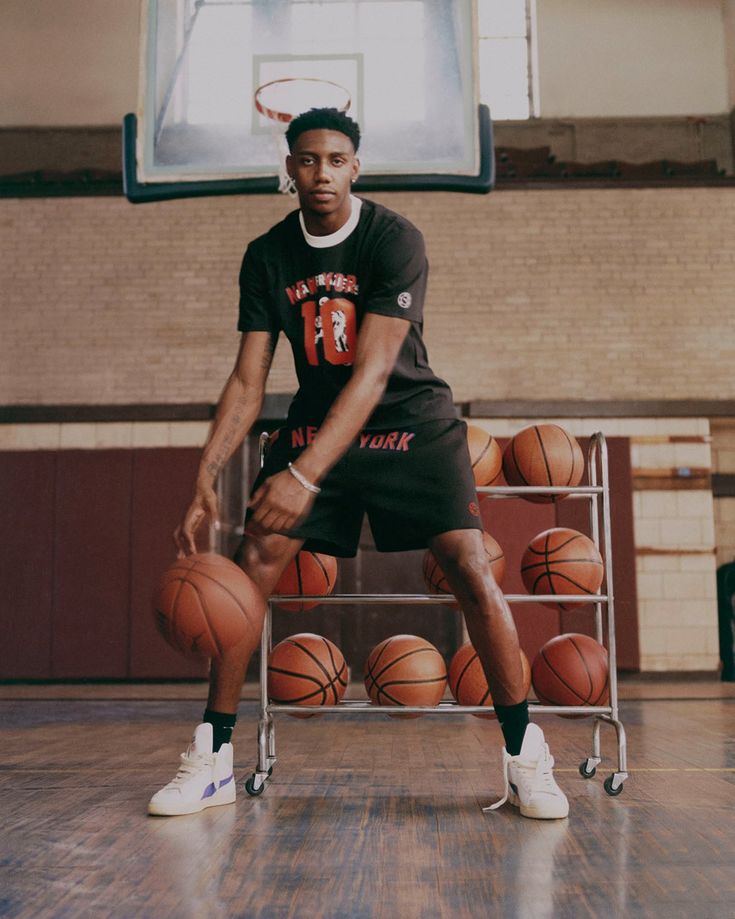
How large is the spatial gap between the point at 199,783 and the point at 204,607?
1.70ft

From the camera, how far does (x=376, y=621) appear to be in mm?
8336

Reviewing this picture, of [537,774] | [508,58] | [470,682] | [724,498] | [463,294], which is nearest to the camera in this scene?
[537,774]

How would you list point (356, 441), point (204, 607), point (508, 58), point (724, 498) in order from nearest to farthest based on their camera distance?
point (204, 607), point (356, 441), point (724, 498), point (508, 58)

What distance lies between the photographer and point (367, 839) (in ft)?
7.01

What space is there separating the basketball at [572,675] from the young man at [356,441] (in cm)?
61

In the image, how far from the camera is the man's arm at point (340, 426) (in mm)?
2170

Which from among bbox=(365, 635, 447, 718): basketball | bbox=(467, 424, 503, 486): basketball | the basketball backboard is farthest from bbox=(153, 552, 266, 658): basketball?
the basketball backboard

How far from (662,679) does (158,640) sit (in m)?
4.44

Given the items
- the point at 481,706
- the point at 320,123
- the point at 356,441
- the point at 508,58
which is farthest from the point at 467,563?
the point at 508,58

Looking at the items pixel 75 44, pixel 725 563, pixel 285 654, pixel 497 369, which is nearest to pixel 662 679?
pixel 725 563

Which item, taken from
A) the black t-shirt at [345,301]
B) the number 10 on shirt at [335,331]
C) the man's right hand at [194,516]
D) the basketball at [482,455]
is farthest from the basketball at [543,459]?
the man's right hand at [194,516]

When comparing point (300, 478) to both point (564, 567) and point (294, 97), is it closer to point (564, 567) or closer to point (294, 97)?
point (564, 567)

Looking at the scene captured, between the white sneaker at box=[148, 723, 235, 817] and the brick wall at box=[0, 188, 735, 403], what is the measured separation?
6027 millimetres

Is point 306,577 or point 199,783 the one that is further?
point 306,577
